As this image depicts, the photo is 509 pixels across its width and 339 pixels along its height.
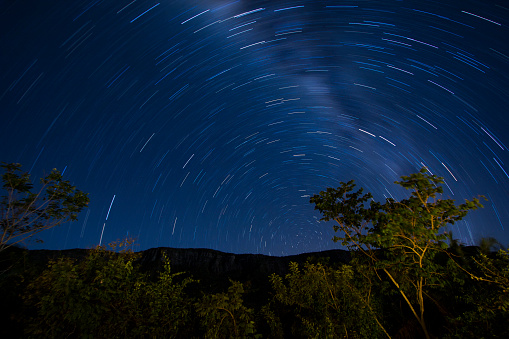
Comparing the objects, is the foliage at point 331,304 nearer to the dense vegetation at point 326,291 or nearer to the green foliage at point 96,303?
the dense vegetation at point 326,291

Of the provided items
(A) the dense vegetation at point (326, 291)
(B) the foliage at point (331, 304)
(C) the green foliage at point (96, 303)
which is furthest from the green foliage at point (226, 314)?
(B) the foliage at point (331, 304)

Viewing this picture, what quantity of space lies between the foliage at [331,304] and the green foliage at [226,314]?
2861 mm

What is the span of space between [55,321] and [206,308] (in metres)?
3.41

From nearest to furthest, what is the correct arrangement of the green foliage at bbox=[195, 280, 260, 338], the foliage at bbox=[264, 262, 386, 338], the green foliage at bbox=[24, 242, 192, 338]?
the green foliage at bbox=[24, 242, 192, 338], the green foliage at bbox=[195, 280, 260, 338], the foliage at bbox=[264, 262, 386, 338]

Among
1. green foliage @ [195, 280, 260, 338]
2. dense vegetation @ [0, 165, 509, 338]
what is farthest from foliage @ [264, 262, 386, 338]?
green foliage @ [195, 280, 260, 338]

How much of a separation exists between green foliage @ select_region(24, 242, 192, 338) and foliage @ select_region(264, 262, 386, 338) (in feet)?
16.6

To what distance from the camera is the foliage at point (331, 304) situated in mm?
8000

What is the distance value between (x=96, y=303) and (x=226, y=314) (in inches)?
131

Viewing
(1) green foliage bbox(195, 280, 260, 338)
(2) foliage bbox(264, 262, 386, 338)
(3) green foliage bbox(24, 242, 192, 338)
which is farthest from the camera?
(2) foliage bbox(264, 262, 386, 338)

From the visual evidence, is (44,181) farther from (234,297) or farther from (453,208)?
(453,208)

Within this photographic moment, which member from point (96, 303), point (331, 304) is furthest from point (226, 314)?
point (331, 304)

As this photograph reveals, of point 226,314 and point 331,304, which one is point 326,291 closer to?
point 331,304

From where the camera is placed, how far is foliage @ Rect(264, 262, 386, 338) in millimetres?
8000

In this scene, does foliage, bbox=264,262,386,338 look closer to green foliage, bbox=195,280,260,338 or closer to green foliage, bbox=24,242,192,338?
green foliage, bbox=195,280,260,338
